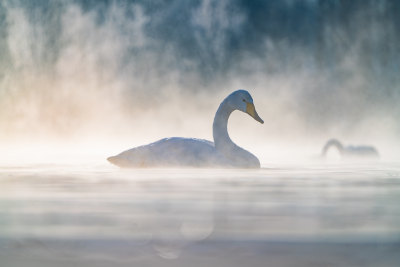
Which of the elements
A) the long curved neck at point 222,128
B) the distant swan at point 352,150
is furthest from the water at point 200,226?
the distant swan at point 352,150

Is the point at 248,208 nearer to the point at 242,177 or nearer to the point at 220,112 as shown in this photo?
the point at 242,177

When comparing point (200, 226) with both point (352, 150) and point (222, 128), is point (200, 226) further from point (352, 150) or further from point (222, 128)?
point (352, 150)

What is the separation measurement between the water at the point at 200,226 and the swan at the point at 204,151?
3.49 metres

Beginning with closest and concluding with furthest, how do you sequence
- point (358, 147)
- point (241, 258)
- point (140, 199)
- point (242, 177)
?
point (241, 258) < point (140, 199) < point (242, 177) < point (358, 147)

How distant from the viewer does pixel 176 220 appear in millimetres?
3695

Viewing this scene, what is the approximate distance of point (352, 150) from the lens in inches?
645

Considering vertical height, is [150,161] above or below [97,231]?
above

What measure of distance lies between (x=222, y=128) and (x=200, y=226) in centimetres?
694

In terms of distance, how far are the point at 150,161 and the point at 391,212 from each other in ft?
20.0

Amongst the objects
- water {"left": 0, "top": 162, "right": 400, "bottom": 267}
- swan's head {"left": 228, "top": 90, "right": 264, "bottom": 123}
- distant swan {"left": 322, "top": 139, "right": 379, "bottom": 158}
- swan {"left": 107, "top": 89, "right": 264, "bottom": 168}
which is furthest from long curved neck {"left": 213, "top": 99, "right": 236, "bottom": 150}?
distant swan {"left": 322, "top": 139, "right": 379, "bottom": 158}

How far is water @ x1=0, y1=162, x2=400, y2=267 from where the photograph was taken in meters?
2.68

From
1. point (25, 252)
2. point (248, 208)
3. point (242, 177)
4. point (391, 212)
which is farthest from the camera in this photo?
point (242, 177)

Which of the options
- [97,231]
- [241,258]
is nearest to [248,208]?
[97,231]

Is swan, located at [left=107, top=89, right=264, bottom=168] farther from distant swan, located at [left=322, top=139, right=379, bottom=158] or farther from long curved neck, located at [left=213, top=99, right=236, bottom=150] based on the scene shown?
distant swan, located at [left=322, top=139, right=379, bottom=158]
